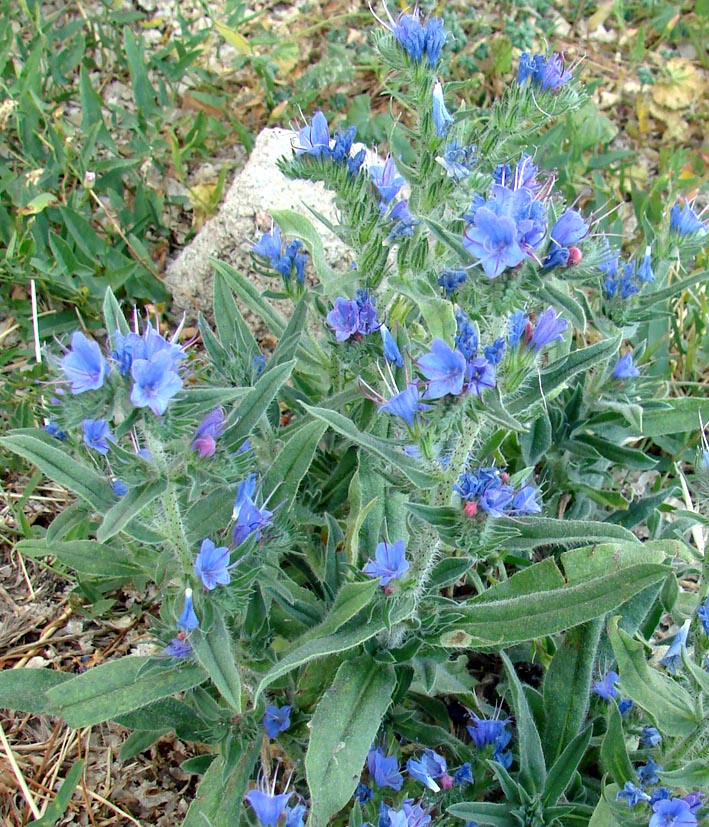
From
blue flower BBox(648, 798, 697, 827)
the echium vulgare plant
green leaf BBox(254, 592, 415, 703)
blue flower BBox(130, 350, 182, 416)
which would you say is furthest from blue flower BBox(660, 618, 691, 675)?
blue flower BBox(130, 350, 182, 416)

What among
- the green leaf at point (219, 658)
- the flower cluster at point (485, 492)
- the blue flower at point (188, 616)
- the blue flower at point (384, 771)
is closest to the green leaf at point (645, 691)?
the flower cluster at point (485, 492)

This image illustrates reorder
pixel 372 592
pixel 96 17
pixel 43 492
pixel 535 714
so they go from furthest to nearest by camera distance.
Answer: pixel 96 17 → pixel 43 492 → pixel 535 714 → pixel 372 592

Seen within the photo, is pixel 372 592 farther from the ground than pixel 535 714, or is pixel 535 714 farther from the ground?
pixel 372 592

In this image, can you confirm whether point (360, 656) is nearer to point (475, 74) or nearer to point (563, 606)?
point (563, 606)

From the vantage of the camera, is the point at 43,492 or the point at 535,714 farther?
the point at 43,492

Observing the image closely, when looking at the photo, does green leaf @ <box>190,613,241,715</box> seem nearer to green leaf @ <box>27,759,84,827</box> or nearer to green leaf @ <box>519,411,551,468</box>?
green leaf @ <box>27,759,84,827</box>

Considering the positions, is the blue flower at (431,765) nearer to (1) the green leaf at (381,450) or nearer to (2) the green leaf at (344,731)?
(2) the green leaf at (344,731)

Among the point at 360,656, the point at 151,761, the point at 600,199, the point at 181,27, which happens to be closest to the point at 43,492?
the point at 151,761
